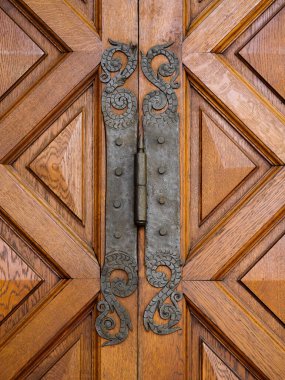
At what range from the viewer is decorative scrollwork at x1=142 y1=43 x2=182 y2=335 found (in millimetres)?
1674

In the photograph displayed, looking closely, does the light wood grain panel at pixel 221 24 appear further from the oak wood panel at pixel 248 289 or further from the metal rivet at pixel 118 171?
the oak wood panel at pixel 248 289

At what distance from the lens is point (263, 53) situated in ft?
5.65

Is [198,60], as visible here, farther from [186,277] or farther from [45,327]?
[45,327]

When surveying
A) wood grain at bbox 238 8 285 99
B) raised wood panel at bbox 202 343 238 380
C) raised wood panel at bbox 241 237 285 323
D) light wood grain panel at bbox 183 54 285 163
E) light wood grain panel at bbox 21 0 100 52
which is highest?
light wood grain panel at bbox 21 0 100 52

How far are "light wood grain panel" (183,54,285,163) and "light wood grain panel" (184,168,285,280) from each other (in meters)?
0.08

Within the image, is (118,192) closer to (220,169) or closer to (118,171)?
(118,171)

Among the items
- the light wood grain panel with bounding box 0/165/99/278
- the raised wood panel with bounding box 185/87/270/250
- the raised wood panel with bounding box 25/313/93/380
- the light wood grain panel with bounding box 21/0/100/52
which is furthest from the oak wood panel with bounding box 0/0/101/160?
the raised wood panel with bounding box 25/313/93/380

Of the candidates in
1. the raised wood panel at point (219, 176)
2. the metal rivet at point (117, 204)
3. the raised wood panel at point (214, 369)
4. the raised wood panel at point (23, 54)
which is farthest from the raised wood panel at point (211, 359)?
the raised wood panel at point (23, 54)

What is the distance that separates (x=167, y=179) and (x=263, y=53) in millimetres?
380

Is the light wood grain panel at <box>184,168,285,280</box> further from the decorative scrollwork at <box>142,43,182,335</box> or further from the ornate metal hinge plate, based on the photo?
the ornate metal hinge plate

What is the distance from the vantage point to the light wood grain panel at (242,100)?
1690 mm

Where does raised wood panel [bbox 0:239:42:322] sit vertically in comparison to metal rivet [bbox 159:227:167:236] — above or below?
below

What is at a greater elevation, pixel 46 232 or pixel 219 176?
pixel 219 176

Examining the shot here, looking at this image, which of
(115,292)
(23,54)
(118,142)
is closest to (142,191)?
(118,142)
